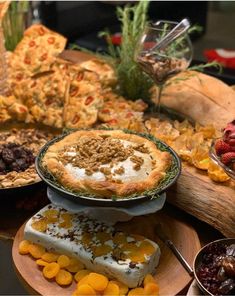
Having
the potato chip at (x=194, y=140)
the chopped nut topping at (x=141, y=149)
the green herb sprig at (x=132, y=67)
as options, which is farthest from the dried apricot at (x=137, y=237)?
the green herb sprig at (x=132, y=67)

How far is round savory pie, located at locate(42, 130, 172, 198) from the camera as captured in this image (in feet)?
3.20

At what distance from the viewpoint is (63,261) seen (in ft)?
3.27

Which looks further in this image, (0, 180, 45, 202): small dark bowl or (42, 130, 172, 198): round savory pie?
(0, 180, 45, 202): small dark bowl

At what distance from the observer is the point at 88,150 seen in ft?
3.52

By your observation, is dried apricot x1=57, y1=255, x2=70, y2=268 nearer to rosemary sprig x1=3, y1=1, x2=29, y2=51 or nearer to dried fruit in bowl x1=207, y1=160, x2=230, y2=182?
dried fruit in bowl x1=207, y1=160, x2=230, y2=182

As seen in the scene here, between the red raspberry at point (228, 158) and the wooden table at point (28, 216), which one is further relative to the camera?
the wooden table at point (28, 216)

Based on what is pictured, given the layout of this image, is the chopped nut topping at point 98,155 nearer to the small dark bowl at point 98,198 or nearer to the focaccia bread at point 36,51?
the small dark bowl at point 98,198

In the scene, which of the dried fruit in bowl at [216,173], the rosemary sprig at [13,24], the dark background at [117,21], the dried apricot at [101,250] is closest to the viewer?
the dried apricot at [101,250]

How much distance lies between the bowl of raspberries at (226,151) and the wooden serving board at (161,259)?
193mm

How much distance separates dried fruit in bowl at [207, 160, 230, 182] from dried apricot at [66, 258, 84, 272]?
1.20 ft

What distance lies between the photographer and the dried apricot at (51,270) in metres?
0.97

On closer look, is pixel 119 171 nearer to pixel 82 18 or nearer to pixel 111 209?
pixel 111 209

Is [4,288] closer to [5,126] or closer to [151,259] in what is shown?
[151,259]

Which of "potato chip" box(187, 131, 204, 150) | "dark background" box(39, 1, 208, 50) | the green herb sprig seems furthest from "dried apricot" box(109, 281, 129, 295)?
"dark background" box(39, 1, 208, 50)
